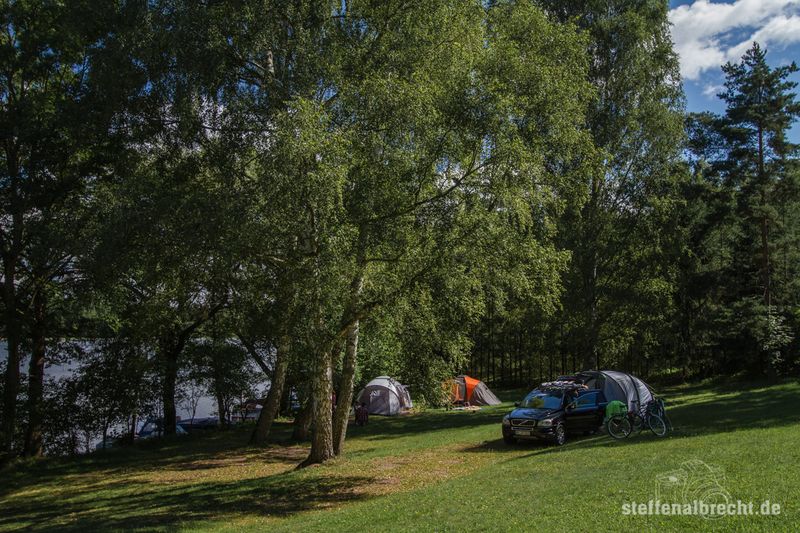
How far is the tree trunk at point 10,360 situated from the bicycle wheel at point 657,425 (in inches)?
658

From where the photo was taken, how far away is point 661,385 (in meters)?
35.1

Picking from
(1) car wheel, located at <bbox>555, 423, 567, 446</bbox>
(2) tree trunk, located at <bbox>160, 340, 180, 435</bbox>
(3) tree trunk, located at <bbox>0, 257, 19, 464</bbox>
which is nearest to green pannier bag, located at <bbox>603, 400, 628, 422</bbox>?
(1) car wheel, located at <bbox>555, 423, 567, 446</bbox>

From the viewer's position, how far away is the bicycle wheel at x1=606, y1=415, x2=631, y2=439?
43.3 ft

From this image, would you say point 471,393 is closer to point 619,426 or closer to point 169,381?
point 169,381

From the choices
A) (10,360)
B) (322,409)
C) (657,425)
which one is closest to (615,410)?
(657,425)

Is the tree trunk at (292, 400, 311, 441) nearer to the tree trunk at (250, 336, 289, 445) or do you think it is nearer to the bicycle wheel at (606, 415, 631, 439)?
the tree trunk at (250, 336, 289, 445)

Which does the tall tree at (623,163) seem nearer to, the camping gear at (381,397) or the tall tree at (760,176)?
the tall tree at (760,176)

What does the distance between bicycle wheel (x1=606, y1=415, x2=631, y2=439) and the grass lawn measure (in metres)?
0.31

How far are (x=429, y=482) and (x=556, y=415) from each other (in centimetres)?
483

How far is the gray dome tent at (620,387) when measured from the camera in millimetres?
15953

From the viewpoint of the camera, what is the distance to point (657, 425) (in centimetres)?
1299

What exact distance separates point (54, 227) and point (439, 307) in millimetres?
10129

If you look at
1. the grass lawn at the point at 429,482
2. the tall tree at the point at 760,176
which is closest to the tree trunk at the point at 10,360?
the grass lawn at the point at 429,482

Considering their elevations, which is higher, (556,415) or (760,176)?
(760,176)
